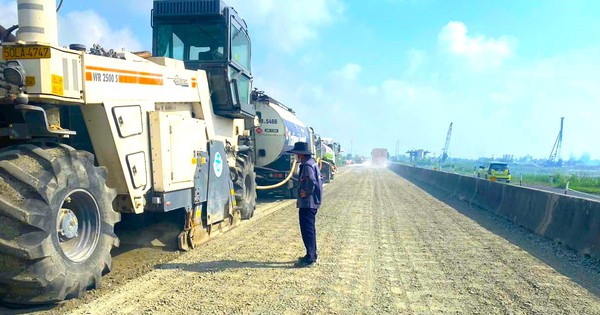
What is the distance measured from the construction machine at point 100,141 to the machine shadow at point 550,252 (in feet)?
17.8

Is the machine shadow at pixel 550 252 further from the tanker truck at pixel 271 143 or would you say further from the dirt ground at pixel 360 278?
the tanker truck at pixel 271 143

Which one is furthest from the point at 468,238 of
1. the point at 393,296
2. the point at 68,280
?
the point at 68,280

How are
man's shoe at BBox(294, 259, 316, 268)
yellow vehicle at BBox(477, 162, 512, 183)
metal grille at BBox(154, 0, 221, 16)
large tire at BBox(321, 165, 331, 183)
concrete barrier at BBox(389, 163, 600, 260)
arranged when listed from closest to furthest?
1. man's shoe at BBox(294, 259, 316, 268)
2. concrete barrier at BBox(389, 163, 600, 260)
3. metal grille at BBox(154, 0, 221, 16)
4. large tire at BBox(321, 165, 331, 183)
5. yellow vehicle at BBox(477, 162, 512, 183)

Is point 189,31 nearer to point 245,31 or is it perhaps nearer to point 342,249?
point 245,31

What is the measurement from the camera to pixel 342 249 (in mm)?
7066

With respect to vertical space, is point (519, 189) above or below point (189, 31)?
below

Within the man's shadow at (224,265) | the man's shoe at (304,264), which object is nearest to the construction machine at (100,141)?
the man's shadow at (224,265)

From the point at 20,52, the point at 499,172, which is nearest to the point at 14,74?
the point at 20,52

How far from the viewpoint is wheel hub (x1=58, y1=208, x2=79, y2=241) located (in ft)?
13.7

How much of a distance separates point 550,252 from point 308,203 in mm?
4321

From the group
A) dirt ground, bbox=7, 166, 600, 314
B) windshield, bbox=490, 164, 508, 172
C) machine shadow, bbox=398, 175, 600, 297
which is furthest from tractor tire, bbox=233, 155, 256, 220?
windshield, bbox=490, 164, 508, 172

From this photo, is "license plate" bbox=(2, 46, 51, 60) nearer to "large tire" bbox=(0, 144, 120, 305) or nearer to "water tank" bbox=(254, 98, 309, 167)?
"large tire" bbox=(0, 144, 120, 305)

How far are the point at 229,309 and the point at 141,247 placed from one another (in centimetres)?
289

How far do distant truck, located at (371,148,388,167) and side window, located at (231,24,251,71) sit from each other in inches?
2861
